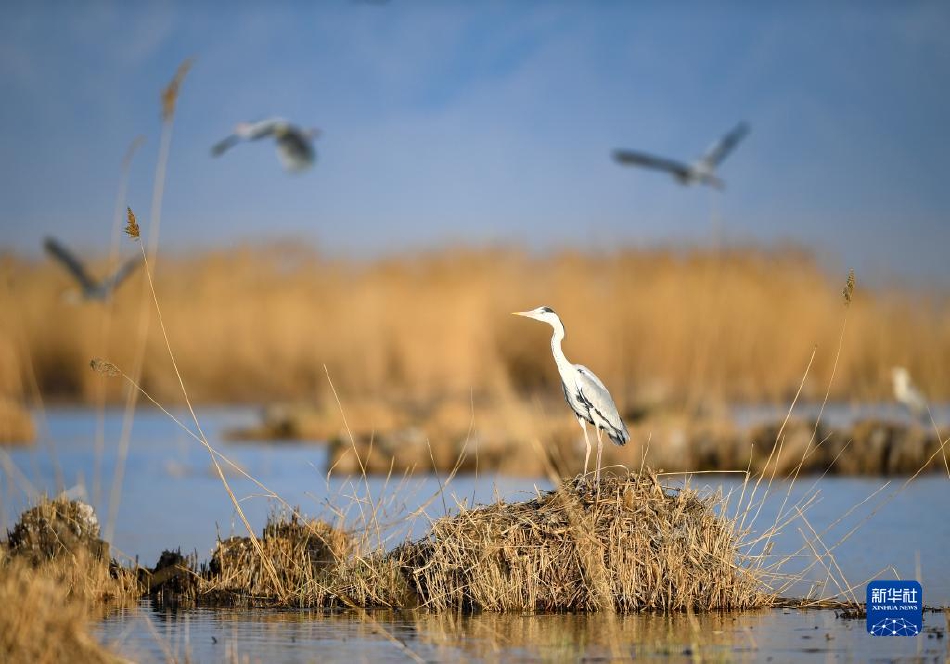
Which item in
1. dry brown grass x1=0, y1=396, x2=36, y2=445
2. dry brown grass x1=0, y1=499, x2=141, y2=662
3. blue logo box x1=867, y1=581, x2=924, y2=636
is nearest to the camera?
blue logo box x1=867, y1=581, x2=924, y2=636

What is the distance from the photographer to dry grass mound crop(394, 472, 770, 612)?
7176 millimetres

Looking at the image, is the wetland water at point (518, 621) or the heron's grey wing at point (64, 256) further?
the heron's grey wing at point (64, 256)

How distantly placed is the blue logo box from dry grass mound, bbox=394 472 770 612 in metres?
0.73

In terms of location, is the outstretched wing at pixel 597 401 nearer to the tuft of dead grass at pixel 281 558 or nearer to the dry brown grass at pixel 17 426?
the tuft of dead grass at pixel 281 558

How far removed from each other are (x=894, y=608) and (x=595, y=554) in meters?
1.66

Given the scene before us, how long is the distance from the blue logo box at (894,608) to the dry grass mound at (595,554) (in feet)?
2.41

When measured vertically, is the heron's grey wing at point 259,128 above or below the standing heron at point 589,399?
above

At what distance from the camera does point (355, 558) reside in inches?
307

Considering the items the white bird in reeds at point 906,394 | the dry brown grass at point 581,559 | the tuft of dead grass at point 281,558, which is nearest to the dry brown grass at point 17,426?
the tuft of dead grass at point 281,558

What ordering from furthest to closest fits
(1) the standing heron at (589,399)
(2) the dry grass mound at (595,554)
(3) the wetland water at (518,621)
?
(1) the standing heron at (589,399), (2) the dry grass mound at (595,554), (3) the wetland water at (518,621)

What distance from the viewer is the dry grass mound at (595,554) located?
7.18 metres

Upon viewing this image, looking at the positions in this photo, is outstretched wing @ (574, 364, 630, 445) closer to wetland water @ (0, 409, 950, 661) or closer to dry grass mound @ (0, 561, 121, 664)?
wetland water @ (0, 409, 950, 661)

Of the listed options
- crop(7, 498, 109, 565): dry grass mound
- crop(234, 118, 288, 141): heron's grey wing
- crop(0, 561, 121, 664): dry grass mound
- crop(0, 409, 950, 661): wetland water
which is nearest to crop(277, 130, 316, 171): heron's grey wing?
crop(234, 118, 288, 141): heron's grey wing

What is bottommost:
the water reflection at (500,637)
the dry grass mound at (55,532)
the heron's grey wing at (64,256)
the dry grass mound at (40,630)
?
the water reflection at (500,637)
